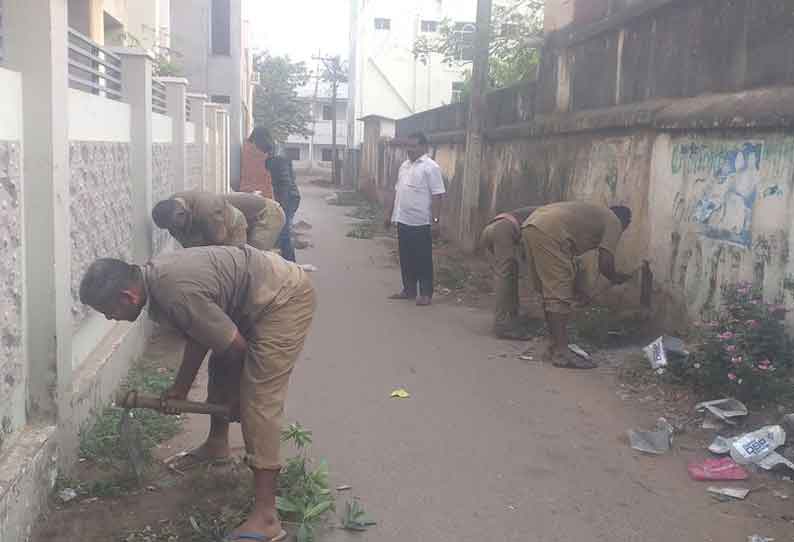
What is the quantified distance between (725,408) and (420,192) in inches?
186

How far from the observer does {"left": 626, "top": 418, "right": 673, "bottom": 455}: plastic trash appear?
4.96 metres

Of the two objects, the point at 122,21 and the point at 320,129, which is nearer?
the point at 122,21

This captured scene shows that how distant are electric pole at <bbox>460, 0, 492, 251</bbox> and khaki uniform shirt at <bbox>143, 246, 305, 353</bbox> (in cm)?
908

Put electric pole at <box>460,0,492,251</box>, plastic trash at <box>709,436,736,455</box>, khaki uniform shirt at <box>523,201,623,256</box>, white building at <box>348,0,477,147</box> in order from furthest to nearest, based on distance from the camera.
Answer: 1. white building at <box>348,0,477,147</box>
2. electric pole at <box>460,0,492,251</box>
3. khaki uniform shirt at <box>523,201,623,256</box>
4. plastic trash at <box>709,436,736,455</box>

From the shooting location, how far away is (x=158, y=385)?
19.2ft

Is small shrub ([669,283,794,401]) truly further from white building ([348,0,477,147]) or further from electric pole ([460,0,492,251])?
white building ([348,0,477,147])

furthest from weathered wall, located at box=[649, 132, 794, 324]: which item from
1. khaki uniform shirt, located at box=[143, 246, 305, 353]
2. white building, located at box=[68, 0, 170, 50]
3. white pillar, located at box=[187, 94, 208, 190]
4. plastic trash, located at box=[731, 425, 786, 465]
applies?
white pillar, located at box=[187, 94, 208, 190]

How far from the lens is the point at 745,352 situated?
520cm

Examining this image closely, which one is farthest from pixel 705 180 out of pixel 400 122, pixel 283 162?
pixel 400 122

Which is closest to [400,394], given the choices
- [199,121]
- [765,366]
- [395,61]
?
[765,366]

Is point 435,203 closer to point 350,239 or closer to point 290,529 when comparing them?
point 290,529

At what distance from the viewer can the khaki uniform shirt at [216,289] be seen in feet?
11.1

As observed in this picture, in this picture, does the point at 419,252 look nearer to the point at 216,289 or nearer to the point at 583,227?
the point at 583,227

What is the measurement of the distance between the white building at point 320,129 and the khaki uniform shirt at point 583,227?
178 feet
